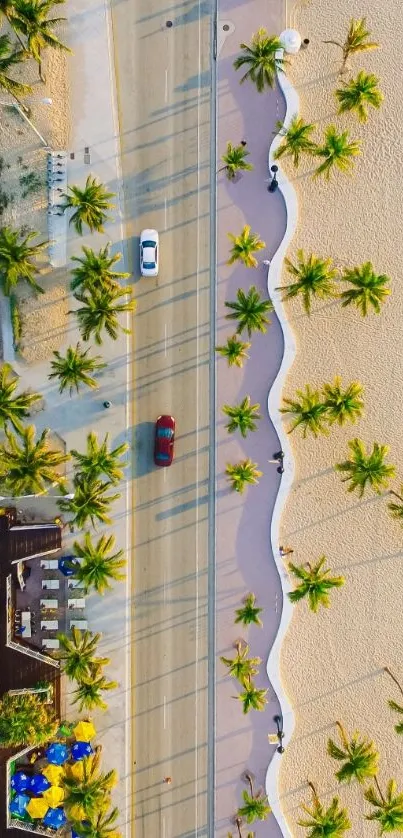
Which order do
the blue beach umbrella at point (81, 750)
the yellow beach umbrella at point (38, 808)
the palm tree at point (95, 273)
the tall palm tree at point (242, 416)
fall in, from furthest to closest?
Answer: the blue beach umbrella at point (81, 750), the yellow beach umbrella at point (38, 808), the tall palm tree at point (242, 416), the palm tree at point (95, 273)

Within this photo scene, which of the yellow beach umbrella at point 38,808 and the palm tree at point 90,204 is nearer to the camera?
the palm tree at point 90,204

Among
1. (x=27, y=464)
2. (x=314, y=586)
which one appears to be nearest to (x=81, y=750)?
(x=314, y=586)

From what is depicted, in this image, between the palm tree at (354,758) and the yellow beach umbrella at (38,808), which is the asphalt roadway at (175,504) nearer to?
the yellow beach umbrella at (38,808)

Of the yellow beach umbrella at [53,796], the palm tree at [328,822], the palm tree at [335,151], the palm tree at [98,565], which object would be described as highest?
the palm tree at [335,151]

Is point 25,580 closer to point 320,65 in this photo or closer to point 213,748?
point 213,748

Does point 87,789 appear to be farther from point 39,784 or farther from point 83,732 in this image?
point 39,784

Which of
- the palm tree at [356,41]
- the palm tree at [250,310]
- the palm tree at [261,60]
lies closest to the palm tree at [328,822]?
the palm tree at [250,310]

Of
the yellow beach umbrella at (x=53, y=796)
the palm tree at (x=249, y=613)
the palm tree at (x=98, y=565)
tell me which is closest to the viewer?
the palm tree at (x=98, y=565)

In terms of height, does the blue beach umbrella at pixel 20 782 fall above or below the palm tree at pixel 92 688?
below
